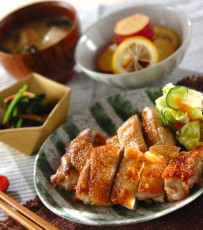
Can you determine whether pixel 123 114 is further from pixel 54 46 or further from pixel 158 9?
pixel 158 9

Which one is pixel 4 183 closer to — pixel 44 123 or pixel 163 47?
pixel 44 123

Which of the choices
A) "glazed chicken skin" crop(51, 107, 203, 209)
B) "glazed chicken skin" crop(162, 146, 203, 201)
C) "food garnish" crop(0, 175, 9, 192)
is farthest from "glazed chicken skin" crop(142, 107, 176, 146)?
"food garnish" crop(0, 175, 9, 192)

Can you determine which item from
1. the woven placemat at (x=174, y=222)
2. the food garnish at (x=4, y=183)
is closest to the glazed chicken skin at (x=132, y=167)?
the woven placemat at (x=174, y=222)

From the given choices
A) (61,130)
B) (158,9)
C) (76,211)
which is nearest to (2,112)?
(61,130)

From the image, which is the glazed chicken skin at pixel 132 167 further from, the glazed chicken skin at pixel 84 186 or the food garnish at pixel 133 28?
the food garnish at pixel 133 28

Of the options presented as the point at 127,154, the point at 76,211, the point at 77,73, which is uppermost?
the point at 127,154

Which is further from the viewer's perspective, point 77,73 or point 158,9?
point 77,73

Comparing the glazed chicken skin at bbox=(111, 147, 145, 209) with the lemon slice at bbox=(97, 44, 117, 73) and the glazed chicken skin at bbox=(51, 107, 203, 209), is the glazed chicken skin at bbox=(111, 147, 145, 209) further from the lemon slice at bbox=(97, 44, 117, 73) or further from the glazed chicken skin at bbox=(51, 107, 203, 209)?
the lemon slice at bbox=(97, 44, 117, 73)
